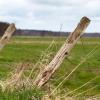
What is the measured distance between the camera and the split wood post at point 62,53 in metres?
8.77

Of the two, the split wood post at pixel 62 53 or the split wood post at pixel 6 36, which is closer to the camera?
the split wood post at pixel 62 53

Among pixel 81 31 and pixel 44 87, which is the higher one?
pixel 81 31

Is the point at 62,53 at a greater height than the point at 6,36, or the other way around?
the point at 6,36

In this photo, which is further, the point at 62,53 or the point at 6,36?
the point at 6,36

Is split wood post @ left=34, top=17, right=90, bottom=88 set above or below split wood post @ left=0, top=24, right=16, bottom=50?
below

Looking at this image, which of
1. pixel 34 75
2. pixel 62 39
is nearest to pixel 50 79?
pixel 34 75

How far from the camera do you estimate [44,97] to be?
28.5 feet

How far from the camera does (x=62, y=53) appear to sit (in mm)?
8773

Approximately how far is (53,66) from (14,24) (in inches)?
66.2

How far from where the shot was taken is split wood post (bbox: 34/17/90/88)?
28.8 feet

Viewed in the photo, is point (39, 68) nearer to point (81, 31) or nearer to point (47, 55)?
point (47, 55)

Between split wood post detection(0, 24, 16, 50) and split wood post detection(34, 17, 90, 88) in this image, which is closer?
split wood post detection(34, 17, 90, 88)

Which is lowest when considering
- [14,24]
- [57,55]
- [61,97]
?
[61,97]

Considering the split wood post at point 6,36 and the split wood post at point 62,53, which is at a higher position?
the split wood post at point 6,36
